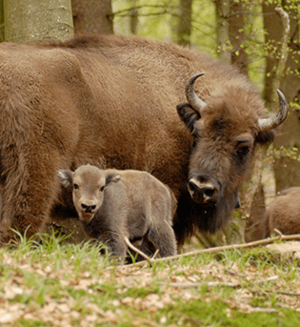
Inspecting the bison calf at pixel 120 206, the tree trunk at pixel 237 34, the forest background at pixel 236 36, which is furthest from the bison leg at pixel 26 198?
the tree trunk at pixel 237 34

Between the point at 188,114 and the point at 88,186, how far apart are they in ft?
7.61

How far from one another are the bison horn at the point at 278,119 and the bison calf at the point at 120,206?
1909mm

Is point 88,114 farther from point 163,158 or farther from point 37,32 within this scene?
point 37,32

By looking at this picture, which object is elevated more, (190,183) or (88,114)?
(88,114)

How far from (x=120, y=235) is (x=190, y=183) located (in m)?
1.40

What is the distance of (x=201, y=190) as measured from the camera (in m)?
5.60

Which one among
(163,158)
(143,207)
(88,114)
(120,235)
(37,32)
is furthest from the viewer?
(37,32)

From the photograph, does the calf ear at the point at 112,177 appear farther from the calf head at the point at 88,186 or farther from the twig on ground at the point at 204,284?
the twig on ground at the point at 204,284

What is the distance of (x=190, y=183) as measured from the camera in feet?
18.6

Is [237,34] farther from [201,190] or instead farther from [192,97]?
[201,190]

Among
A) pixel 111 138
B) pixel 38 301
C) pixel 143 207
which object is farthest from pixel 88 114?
pixel 38 301

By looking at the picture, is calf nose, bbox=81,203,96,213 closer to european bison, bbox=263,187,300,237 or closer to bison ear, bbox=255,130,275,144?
bison ear, bbox=255,130,275,144

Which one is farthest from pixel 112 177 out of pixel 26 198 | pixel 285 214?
pixel 285 214

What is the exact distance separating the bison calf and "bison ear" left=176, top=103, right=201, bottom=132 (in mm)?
1332
